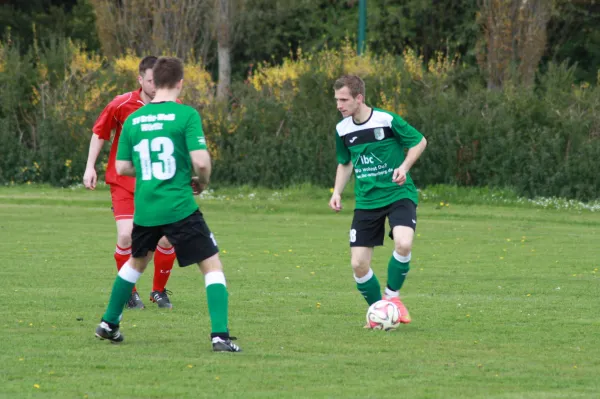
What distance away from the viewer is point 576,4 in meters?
43.1

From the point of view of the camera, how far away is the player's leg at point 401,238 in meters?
9.45

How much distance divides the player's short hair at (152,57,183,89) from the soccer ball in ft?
8.20

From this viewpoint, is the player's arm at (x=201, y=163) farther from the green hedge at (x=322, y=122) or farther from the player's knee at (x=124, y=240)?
the green hedge at (x=322, y=122)

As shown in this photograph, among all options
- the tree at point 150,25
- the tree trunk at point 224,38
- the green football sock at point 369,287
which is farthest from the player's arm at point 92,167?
the tree trunk at point 224,38

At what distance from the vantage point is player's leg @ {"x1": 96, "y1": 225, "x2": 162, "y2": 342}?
8102mm

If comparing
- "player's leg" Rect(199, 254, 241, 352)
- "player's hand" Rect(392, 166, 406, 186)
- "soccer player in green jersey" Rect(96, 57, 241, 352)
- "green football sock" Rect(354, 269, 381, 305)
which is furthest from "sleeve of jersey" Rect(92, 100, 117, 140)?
"player's leg" Rect(199, 254, 241, 352)

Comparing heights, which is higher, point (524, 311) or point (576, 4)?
point (524, 311)

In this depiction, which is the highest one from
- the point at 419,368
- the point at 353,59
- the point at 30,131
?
the point at 419,368

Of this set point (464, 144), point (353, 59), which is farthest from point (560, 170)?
point (353, 59)

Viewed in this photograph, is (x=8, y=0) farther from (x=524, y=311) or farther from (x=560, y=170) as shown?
(x=524, y=311)

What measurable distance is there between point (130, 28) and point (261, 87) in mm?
7713

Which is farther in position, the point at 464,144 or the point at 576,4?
the point at 576,4

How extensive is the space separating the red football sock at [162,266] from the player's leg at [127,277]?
7.51 feet

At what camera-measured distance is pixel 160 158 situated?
26.0 feet
